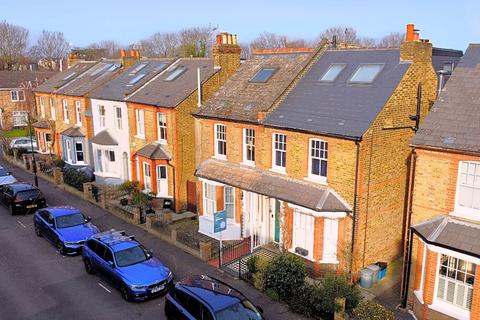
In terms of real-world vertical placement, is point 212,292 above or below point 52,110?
below

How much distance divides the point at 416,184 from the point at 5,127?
57.0 meters

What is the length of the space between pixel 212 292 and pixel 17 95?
55.4 m

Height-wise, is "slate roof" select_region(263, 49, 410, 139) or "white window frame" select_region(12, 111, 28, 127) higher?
"slate roof" select_region(263, 49, 410, 139)

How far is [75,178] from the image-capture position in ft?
99.4

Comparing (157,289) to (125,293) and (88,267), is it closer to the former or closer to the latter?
(125,293)

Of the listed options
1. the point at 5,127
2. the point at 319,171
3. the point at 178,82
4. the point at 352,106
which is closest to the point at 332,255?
the point at 319,171

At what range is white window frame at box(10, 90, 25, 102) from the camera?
190 ft

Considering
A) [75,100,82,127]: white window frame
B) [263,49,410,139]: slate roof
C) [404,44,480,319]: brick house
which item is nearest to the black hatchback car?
[75,100,82,127]: white window frame

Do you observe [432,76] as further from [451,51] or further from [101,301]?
[101,301]

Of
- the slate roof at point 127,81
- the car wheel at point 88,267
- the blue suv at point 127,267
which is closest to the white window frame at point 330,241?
the blue suv at point 127,267

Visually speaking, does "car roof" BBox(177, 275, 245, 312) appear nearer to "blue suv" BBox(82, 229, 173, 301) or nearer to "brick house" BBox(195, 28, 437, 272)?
"blue suv" BBox(82, 229, 173, 301)

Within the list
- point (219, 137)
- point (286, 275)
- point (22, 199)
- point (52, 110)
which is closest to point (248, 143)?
point (219, 137)

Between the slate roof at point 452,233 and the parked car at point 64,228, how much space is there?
14667 millimetres

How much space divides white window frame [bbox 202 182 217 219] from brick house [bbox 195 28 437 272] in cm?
5
